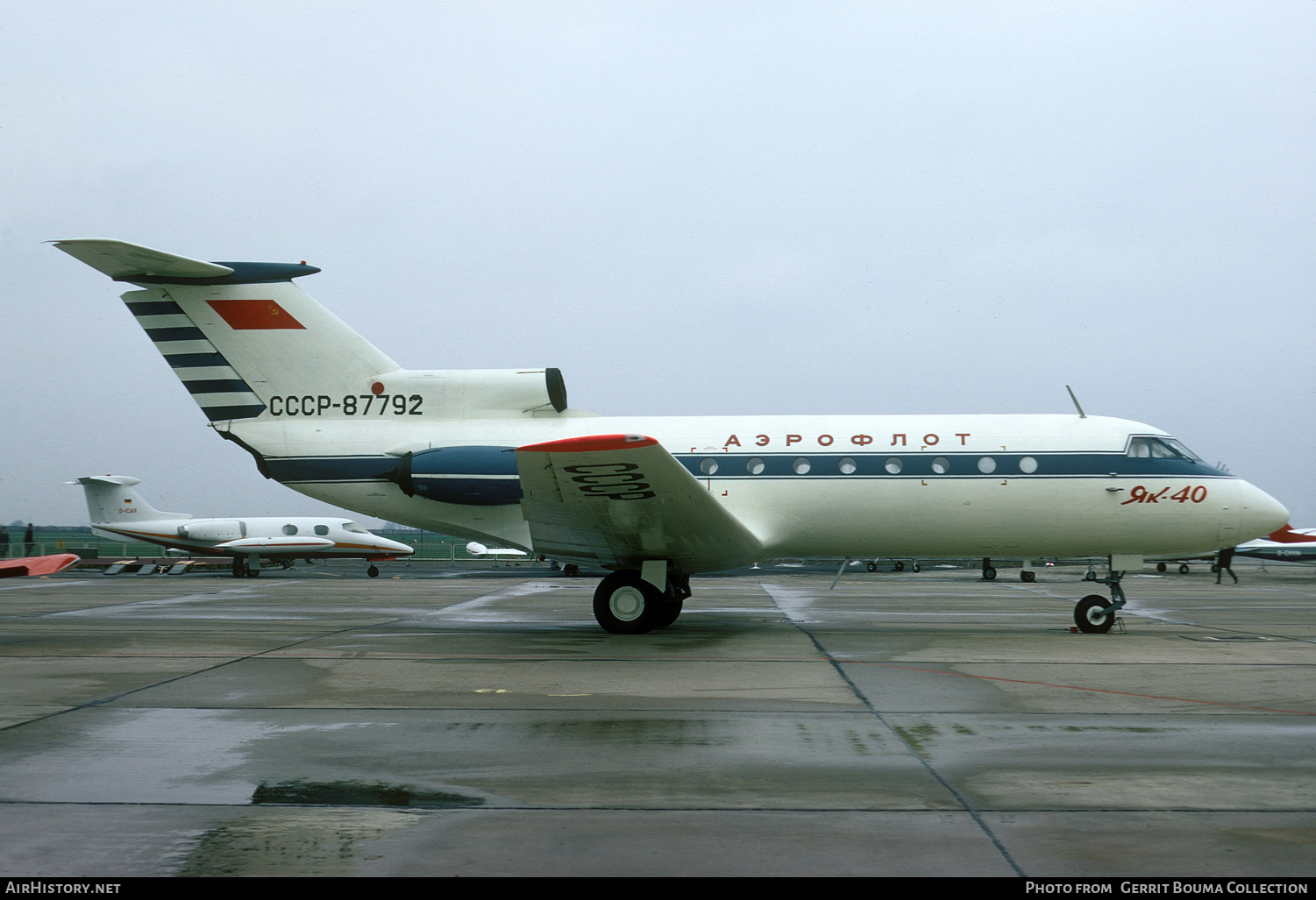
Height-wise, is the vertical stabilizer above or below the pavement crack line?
Result: above

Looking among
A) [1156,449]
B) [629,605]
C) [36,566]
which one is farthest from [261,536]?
[1156,449]

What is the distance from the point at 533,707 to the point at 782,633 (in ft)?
21.6

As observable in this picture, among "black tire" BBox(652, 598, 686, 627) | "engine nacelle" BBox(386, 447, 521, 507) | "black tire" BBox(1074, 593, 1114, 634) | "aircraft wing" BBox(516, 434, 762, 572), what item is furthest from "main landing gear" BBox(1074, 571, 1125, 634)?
"engine nacelle" BBox(386, 447, 521, 507)

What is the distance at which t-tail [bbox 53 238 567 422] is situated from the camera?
1429 centimetres

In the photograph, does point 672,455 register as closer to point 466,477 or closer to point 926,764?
point 466,477

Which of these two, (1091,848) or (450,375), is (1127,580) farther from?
(1091,848)

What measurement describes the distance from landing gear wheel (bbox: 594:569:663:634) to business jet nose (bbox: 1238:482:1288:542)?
852 cm

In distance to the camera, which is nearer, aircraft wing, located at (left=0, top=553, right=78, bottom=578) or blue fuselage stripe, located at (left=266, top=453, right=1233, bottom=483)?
aircraft wing, located at (left=0, top=553, right=78, bottom=578)

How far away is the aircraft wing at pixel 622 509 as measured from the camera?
439 inches

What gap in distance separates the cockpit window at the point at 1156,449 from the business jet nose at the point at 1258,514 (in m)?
0.88

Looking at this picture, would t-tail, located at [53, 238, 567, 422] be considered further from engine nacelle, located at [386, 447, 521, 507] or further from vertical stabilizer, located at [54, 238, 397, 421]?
engine nacelle, located at [386, 447, 521, 507]

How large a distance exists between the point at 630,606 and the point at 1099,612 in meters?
6.77

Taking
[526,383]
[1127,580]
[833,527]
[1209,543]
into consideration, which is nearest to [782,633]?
[833,527]

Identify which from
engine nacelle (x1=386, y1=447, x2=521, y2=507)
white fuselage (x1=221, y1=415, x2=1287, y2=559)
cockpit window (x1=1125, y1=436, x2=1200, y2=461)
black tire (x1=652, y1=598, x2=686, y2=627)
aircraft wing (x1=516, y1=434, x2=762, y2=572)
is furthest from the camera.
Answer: cockpit window (x1=1125, y1=436, x2=1200, y2=461)
